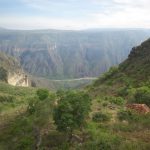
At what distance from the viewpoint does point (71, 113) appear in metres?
22.0

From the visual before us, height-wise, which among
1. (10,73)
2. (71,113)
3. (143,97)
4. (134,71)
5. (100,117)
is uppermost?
(71,113)

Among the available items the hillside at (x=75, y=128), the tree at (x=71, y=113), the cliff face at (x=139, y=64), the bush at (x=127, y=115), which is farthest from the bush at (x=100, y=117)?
the cliff face at (x=139, y=64)

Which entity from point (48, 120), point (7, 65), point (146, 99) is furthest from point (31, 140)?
point (7, 65)

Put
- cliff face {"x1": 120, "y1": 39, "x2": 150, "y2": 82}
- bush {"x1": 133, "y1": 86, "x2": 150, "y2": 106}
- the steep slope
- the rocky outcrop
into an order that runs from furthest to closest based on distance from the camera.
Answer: the rocky outcrop < cliff face {"x1": 120, "y1": 39, "x2": 150, "y2": 82} < the steep slope < bush {"x1": 133, "y1": 86, "x2": 150, "y2": 106}

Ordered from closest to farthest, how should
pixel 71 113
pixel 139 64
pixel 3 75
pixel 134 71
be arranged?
pixel 71 113
pixel 134 71
pixel 139 64
pixel 3 75

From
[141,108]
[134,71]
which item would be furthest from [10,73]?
[141,108]

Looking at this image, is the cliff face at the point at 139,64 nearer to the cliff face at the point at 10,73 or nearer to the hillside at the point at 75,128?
the hillside at the point at 75,128

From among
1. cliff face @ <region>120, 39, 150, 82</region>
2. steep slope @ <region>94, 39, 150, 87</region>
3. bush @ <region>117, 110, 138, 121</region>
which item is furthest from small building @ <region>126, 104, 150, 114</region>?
cliff face @ <region>120, 39, 150, 82</region>

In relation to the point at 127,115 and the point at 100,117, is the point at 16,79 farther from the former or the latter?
the point at 127,115

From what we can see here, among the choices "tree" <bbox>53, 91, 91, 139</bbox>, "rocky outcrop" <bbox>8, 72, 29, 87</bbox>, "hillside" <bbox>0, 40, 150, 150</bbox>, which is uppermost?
"tree" <bbox>53, 91, 91, 139</bbox>

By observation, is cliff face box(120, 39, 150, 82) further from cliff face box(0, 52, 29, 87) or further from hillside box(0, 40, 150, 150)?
cliff face box(0, 52, 29, 87)

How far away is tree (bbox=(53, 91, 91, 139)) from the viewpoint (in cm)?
2169

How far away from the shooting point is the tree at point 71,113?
21688 millimetres

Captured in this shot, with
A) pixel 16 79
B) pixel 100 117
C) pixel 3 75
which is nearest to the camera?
pixel 100 117
